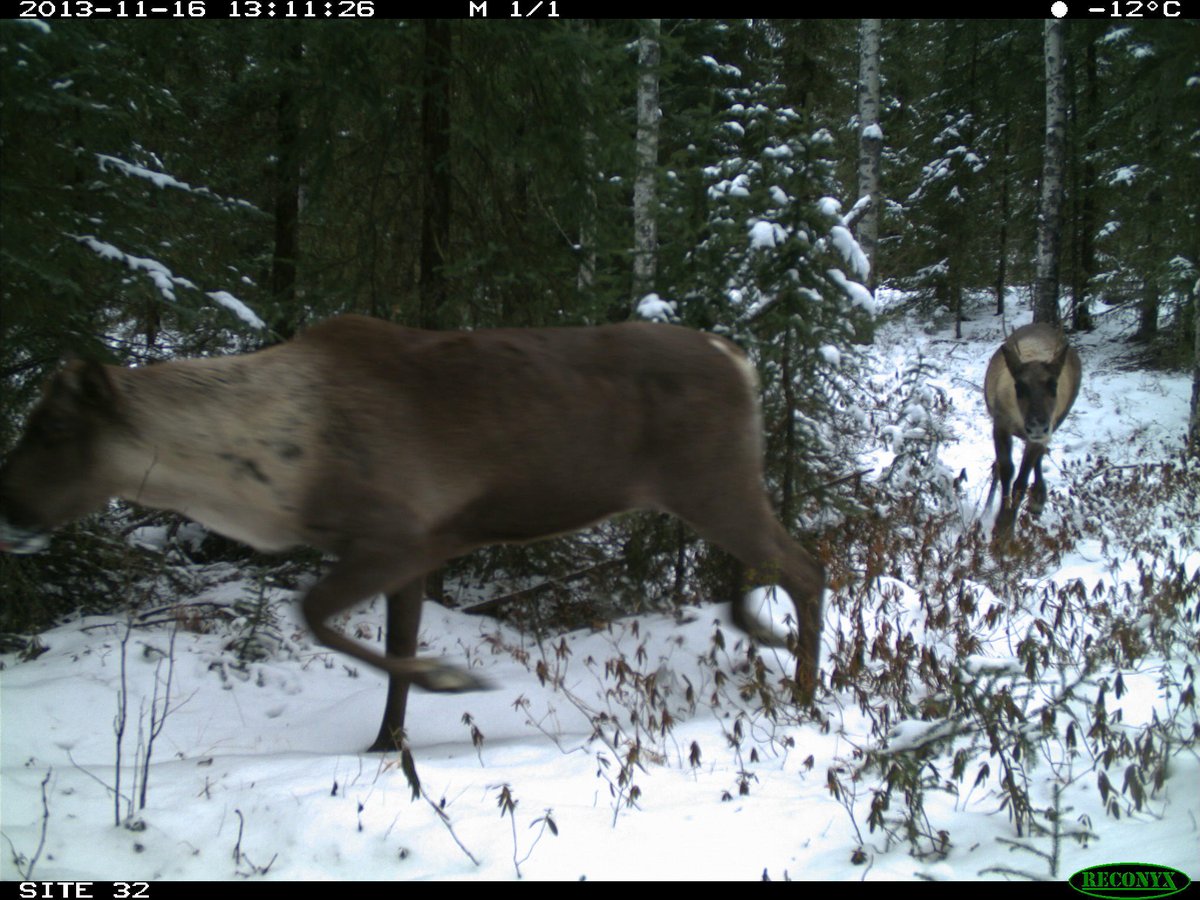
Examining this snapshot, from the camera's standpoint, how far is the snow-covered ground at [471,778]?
3.19 metres

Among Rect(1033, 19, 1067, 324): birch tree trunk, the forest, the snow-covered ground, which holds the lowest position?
the snow-covered ground

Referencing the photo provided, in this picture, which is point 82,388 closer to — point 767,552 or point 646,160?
point 767,552

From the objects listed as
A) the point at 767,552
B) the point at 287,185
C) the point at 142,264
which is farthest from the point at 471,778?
the point at 287,185

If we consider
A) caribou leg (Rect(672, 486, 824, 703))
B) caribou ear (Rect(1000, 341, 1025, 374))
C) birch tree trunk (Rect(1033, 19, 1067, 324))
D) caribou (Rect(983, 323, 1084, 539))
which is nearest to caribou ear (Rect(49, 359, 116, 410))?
caribou leg (Rect(672, 486, 824, 703))

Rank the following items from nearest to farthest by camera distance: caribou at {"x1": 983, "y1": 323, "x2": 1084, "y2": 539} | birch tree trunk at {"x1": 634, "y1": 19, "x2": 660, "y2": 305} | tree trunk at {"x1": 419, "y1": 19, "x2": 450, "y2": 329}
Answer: birch tree trunk at {"x1": 634, "y1": 19, "x2": 660, "y2": 305} → tree trunk at {"x1": 419, "y1": 19, "x2": 450, "y2": 329} → caribou at {"x1": 983, "y1": 323, "x2": 1084, "y2": 539}

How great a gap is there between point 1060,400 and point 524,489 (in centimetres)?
993

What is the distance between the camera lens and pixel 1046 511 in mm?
10781

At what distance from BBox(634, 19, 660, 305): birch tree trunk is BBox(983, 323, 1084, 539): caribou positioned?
15.0 feet

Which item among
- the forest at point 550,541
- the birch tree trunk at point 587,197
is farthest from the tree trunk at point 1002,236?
the birch tree trunk at point 587,197

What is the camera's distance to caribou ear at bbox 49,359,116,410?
12.6ft

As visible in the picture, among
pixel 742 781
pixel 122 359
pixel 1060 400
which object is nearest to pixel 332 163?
pixel 122 359

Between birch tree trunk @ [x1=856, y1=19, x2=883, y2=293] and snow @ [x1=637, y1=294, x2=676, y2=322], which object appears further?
birch tree trunk @ [x1=856, y1=19, x2=883, y2=293]

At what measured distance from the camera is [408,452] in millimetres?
4266

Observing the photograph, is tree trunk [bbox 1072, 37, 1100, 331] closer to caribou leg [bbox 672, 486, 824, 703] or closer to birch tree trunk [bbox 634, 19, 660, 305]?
birch tree trunk [bbox 634, 19, 660, 305]
